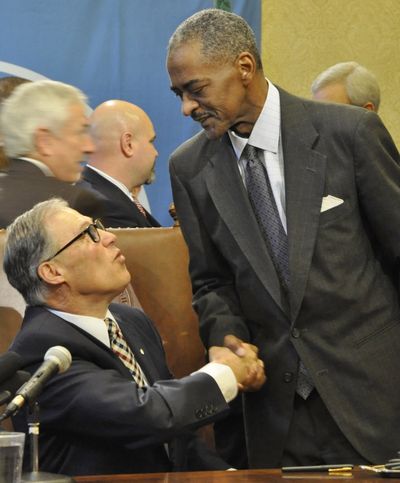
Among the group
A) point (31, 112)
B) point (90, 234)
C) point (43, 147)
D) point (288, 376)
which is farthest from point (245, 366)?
point (31, 112)

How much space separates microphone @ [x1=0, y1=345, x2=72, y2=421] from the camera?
177 centimetres

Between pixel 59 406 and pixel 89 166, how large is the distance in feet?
7.30

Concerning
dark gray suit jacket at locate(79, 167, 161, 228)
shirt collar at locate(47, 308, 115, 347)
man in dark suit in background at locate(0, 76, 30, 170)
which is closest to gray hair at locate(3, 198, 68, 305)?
shirt collar at locate(47, 308, 115, 347)

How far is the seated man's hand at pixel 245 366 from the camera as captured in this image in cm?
270

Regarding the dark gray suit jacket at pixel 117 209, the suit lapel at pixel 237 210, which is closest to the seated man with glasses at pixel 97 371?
the suit lapel at pixel 237 210

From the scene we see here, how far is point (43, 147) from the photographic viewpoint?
11.8ft

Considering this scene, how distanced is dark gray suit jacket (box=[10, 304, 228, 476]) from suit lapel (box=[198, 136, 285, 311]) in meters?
0.34

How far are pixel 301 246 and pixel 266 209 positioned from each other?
0.58 ft

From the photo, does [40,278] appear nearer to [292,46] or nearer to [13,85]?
[13,85]

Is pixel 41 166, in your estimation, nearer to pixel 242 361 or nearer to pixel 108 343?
pixel 108 343

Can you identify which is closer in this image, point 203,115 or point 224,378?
point 224,378

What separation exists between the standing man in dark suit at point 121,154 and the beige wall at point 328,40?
1.58 metres

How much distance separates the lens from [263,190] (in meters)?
2.86

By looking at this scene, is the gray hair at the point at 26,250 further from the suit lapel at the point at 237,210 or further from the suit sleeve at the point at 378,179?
the suit sleeve at the point at 378,179
